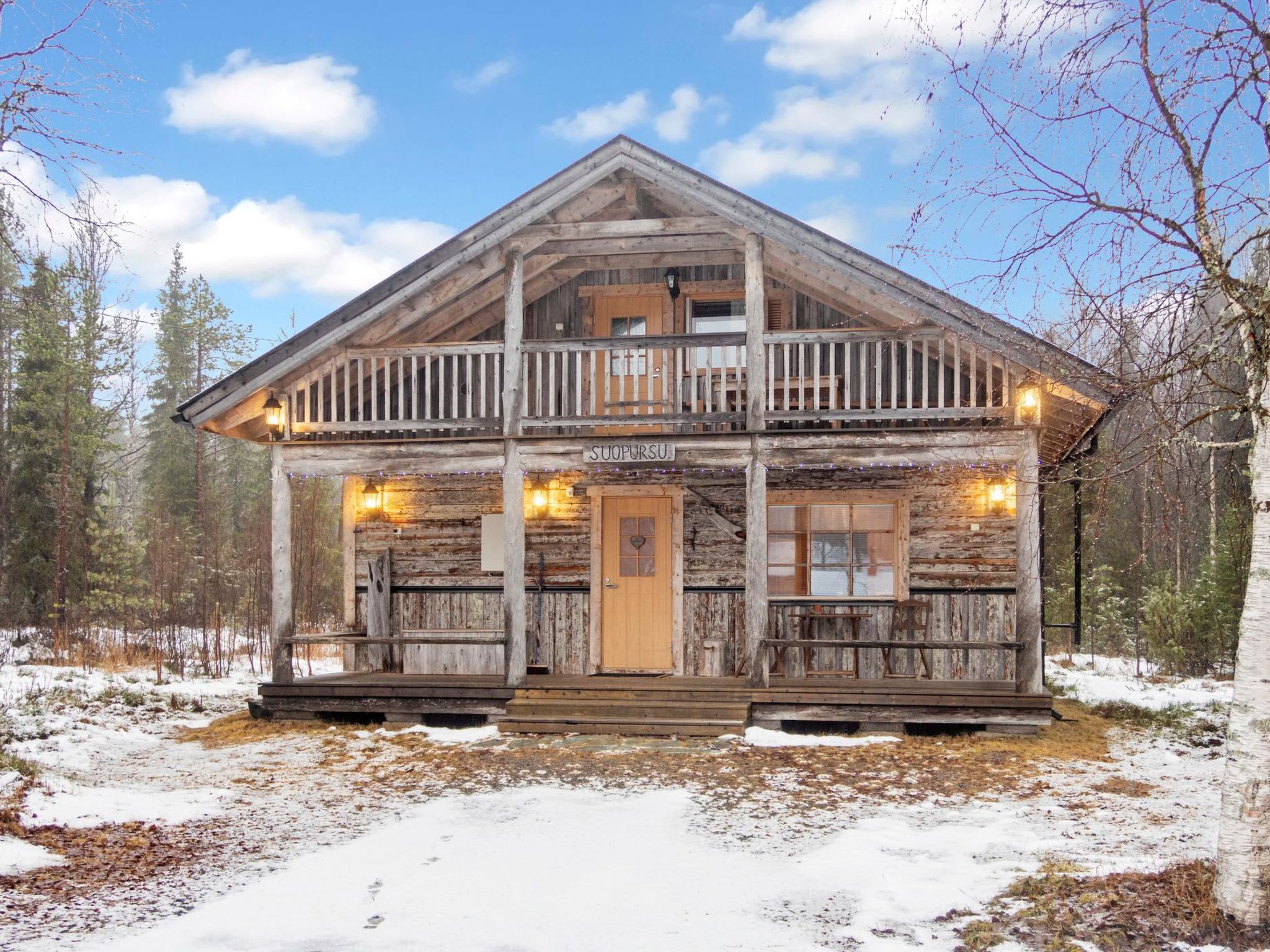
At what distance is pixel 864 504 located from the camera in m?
12.7

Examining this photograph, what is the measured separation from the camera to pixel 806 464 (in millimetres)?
11000

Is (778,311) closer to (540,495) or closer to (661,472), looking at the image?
(661,472)

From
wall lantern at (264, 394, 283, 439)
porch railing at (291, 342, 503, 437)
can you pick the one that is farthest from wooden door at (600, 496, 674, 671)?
wall lantern at (264, 394, 283, 439)

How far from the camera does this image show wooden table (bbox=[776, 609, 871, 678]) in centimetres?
1241

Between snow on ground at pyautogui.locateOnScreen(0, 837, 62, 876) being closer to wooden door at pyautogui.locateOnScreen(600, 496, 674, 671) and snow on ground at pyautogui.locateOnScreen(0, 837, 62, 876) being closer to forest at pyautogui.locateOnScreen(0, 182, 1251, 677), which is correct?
forest at pyautogui.locateOnScreen(0, 182, 1251, 677)

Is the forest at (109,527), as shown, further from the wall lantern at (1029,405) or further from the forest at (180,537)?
the wall lantern at (1029,405)

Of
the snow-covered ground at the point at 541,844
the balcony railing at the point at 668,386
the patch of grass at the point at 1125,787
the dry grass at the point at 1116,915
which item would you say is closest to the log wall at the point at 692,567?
the balcony railing at the point at 668,386

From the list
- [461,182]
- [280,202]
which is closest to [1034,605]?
[280,202]

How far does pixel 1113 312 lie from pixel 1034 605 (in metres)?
6.08

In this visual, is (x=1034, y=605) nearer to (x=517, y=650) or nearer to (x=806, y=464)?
(x=806, y=464)

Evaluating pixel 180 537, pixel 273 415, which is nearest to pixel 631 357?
pixel 273 415

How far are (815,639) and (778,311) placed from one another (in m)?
4.20

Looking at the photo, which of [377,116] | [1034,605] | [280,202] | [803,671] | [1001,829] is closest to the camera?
[1001,829]

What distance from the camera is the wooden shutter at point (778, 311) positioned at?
12.9m
